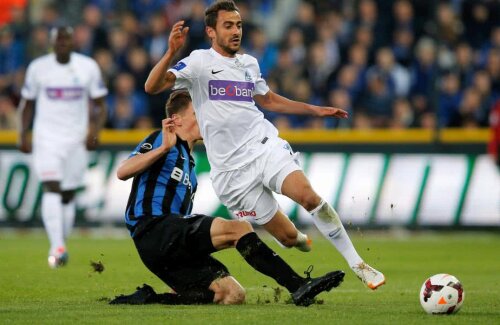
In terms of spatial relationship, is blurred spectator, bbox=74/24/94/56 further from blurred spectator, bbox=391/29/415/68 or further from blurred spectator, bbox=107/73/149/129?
blurred spectator, bbox=391/29/415/68

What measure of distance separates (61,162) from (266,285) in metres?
3.99

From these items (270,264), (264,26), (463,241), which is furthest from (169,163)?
(264,26)

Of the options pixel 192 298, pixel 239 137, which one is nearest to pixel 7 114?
pixel 239 137

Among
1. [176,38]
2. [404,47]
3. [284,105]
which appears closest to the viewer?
[176,38]

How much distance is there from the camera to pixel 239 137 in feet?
28.6

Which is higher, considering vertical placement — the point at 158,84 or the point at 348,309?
the point at 158,84

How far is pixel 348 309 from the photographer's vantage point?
26.4ft

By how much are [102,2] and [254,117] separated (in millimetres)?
12050

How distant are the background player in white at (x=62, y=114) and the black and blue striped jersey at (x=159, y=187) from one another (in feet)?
14.9

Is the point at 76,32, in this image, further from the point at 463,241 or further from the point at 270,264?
the point at 270,264

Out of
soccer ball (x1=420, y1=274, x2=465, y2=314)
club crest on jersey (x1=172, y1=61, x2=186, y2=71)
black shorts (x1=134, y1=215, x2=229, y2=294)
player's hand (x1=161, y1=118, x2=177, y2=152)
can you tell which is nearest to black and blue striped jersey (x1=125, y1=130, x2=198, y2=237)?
black shorts (x1=134, y1=215, x2=229, y2=294)

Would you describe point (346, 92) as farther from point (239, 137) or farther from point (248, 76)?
point (239, 137)

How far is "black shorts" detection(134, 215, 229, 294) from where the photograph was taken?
812cm

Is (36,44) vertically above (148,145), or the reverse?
(148,145)
